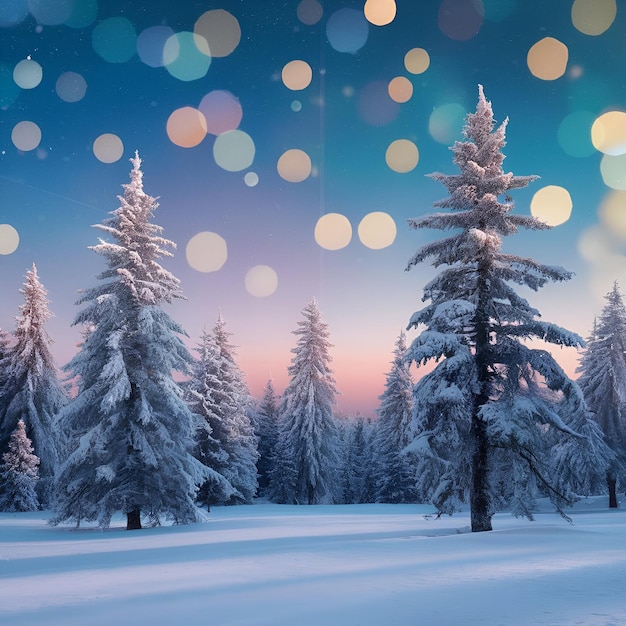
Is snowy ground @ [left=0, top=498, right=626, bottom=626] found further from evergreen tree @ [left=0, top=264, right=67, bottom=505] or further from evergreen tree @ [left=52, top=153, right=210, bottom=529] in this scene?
evergreen tree @ [left=0, top=264, right=67, bottom=505]

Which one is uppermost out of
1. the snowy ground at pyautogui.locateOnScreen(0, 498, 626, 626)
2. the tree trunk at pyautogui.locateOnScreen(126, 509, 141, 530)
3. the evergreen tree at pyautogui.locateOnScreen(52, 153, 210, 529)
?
the evergreen tree at pyautogui.locateOnScreen(52, 153, 210, 529)

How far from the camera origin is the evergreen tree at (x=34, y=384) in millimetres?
33219

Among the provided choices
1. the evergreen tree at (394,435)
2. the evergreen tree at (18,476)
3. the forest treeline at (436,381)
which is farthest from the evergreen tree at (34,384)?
the evergreen tree at (394,435)

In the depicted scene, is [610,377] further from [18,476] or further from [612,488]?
[18,476]

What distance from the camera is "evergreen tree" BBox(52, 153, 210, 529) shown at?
58.9 feet

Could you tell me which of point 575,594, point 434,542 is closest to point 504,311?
point 434,542

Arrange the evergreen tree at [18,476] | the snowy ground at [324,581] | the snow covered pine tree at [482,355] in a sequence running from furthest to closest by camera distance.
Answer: the evergreen tree at [18,476] → the snow covered pine tree at [482,355] → the snowy ground at [324,581]

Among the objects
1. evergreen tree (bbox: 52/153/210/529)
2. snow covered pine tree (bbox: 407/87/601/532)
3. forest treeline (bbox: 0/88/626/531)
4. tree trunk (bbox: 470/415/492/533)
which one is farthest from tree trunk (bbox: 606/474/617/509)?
evergreen tree (bbox: 52/153/210/529)

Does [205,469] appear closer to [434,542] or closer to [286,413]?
[434,542]

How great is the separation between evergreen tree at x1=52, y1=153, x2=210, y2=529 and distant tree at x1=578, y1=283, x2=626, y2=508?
26.0 metres

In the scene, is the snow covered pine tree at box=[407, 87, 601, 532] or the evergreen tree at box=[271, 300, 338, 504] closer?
the snow covered pine tree at box=[407, 87, 601, 532]

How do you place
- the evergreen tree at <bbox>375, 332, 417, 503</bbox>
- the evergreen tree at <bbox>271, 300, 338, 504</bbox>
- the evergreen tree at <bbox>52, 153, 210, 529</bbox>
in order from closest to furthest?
the evergreen tree at <bbox>52, 153, 210, 529</bbox> → the evergreen tree at <bbox>271, 300, 338, 504</bbox> → the evergreen tree at <bbox>375, 332, 417, 503</bbox>

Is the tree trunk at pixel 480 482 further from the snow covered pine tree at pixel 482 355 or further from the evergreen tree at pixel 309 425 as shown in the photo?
the evergreen tree at pixel 309 425

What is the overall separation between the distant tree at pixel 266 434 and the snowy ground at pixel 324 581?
35.2 m
